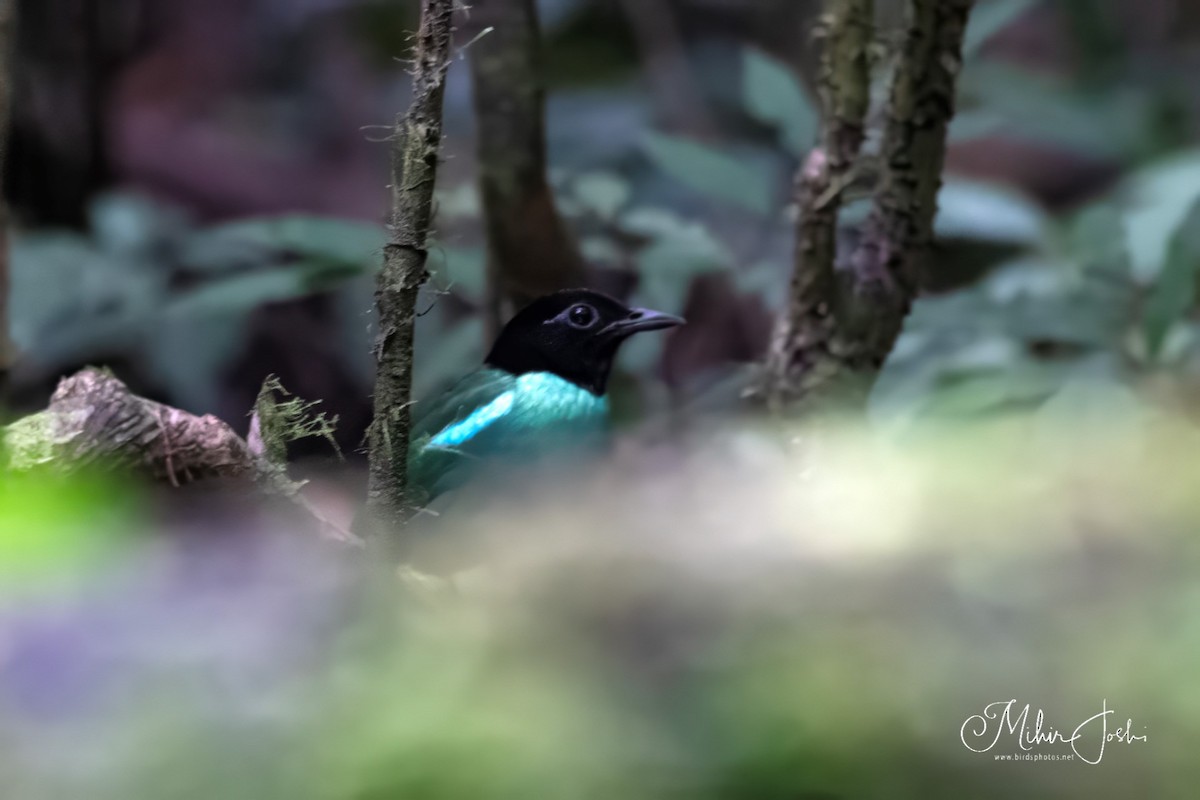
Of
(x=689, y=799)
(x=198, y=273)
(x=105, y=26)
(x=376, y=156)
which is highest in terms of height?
(x=105, y=26)

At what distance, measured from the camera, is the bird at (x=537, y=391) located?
0.81 meters

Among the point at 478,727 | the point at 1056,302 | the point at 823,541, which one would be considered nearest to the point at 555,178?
the point at 1056,302

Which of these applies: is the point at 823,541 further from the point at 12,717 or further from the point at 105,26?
the point at 105,26

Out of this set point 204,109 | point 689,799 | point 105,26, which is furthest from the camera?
point 204,109

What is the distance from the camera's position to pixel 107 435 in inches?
24.7

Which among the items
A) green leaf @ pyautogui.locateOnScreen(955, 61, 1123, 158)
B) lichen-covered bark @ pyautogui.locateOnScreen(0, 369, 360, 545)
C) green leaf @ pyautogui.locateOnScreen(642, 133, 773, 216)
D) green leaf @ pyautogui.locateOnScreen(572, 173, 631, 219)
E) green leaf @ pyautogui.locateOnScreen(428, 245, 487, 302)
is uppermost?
green leaf @ pyautogui.locateOnScreen(955, 61, 1123, 158)

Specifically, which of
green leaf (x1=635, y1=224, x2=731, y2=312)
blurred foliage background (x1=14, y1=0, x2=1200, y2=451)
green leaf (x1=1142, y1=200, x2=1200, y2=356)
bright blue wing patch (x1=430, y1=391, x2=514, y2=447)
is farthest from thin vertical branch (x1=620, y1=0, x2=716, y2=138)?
bright blue wing patch (x1=430, y1=391, x2=514, y2=447)

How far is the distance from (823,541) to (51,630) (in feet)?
1.11

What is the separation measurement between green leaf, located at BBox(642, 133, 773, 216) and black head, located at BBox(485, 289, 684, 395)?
2.10 feet

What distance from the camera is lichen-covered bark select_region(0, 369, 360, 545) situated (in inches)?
23.9

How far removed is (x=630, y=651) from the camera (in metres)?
0.49

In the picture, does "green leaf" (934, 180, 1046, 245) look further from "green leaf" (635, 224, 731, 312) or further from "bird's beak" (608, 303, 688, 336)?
"bird's beak" (608, 303, 688, 336)

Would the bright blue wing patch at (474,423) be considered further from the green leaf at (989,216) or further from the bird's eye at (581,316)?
the green leaf at (989,216)

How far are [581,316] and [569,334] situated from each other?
0.02 meters
